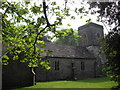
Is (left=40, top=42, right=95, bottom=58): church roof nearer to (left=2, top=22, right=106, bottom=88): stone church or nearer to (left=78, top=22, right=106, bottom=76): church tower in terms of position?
(left=2, top=22, right=106, bottom=88): stone church

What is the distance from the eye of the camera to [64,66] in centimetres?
2700

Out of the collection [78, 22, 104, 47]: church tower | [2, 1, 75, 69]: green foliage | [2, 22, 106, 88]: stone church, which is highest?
[78, 22, 104, 47]: church tower

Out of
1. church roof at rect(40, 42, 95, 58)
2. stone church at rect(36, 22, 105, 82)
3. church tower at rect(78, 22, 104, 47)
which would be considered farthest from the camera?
church tower at rect(78, 22, 104, 47)

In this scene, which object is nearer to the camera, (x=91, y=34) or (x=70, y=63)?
(x=70, y=63)

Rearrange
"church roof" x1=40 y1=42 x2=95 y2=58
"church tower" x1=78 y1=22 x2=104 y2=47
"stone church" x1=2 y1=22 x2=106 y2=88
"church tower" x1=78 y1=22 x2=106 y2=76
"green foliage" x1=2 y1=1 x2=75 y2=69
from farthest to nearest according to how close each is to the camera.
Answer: "church tower" x1=78 y1=22 x2=104 y2=47
"church tower" x1=78 y1=22 x2=106 y2=76
"church roof" x1=40 y1=42 x2=95 y2=58
"stone church" x1=2 y1=22 x2=106 y2=88
"green foliage" x1=2 y1=1 x2=75 y2=69

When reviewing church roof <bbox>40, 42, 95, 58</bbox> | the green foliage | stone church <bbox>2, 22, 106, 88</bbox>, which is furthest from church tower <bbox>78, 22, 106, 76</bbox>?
the green foliage

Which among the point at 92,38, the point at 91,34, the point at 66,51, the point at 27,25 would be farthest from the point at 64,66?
the point at 27,25

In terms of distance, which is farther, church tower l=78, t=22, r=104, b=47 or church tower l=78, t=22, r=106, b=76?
church tower l=78, t=22, r=104, b=47

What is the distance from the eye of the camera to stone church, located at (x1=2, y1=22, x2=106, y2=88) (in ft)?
59.9

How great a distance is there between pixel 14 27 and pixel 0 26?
76 cm

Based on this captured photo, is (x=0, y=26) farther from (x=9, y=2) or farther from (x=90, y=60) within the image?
(x=90, y=60)

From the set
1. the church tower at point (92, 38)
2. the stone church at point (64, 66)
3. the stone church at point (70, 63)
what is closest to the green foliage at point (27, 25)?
the stone church at point (64, 66)

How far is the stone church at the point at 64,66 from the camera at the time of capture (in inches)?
719

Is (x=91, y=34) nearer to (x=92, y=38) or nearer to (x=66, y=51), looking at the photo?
(x=92, y=38)
